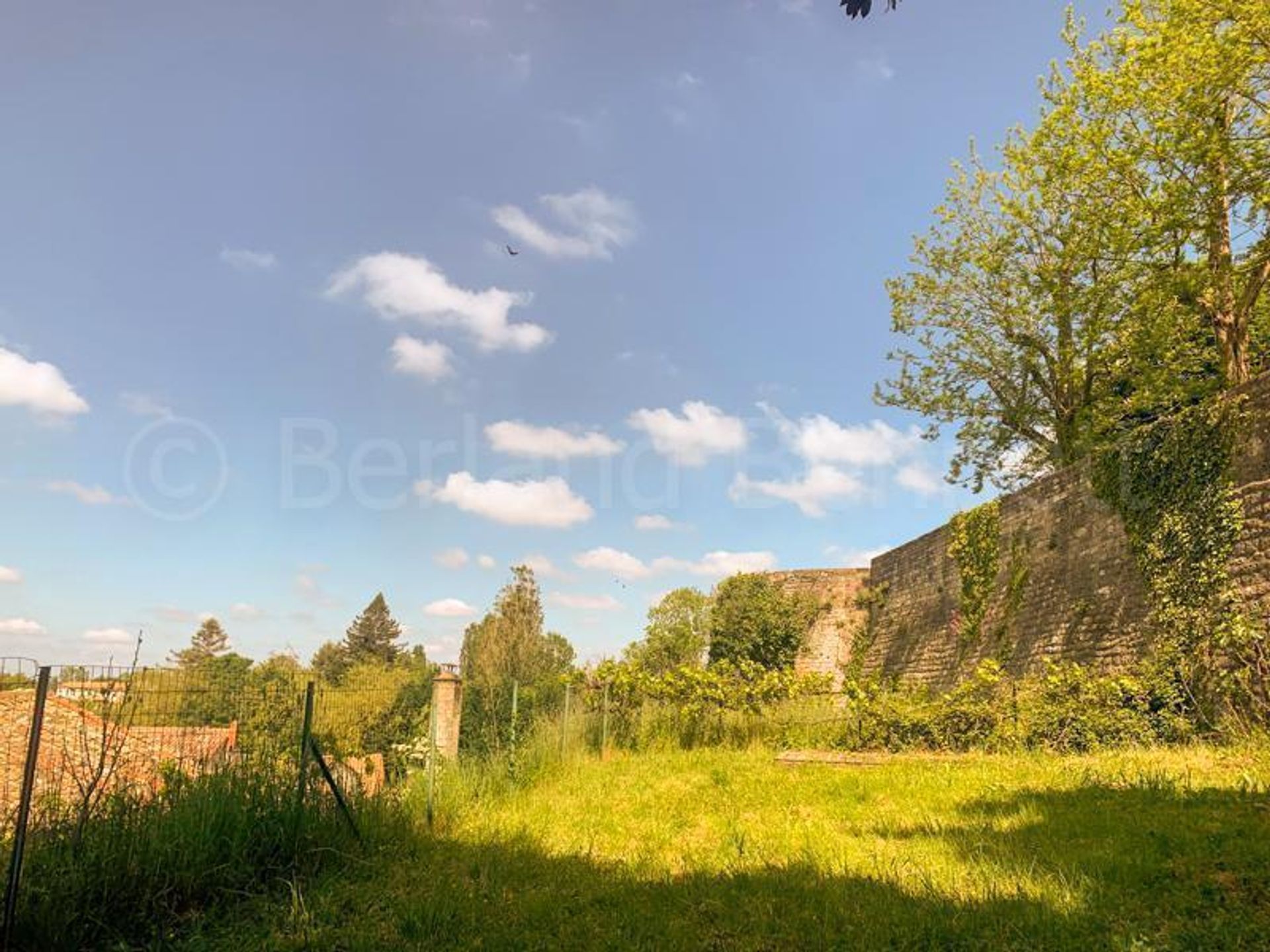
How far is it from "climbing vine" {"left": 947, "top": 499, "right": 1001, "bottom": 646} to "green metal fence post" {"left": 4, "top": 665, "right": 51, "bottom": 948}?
1569 cm

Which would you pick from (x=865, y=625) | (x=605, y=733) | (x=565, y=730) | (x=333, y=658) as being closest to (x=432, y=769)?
(x=565, y=730)

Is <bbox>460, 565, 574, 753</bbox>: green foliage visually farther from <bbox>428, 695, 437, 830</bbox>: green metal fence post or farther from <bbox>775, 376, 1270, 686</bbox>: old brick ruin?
<bbox>775, 376, 1270, 686</bbox>: old brick ruin

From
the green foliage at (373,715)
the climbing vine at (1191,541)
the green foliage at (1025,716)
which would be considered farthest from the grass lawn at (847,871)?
the climbing vine at (1191,541)

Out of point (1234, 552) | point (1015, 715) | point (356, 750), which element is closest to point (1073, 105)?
point (1234, 552)

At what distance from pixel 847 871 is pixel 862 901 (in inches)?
22.5

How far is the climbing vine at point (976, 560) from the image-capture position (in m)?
15.6

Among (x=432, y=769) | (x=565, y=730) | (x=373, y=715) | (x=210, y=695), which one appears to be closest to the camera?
(x=210, y=695)

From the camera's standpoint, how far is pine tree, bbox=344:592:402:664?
65.2 m

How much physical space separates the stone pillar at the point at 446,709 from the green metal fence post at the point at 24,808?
13.0 ft

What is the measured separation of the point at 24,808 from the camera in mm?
3996

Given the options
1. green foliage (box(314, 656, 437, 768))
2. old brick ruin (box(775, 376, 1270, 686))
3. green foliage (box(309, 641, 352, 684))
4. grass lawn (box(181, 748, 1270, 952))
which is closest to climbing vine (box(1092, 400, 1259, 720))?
old brick ruin (box(775, 376, 1270, 686))

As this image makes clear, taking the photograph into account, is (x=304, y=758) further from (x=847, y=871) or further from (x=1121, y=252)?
(x=1121, y=252)

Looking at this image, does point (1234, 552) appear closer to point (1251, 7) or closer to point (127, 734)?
point (1251, 7)

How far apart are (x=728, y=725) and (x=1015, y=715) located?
4.25 meters
